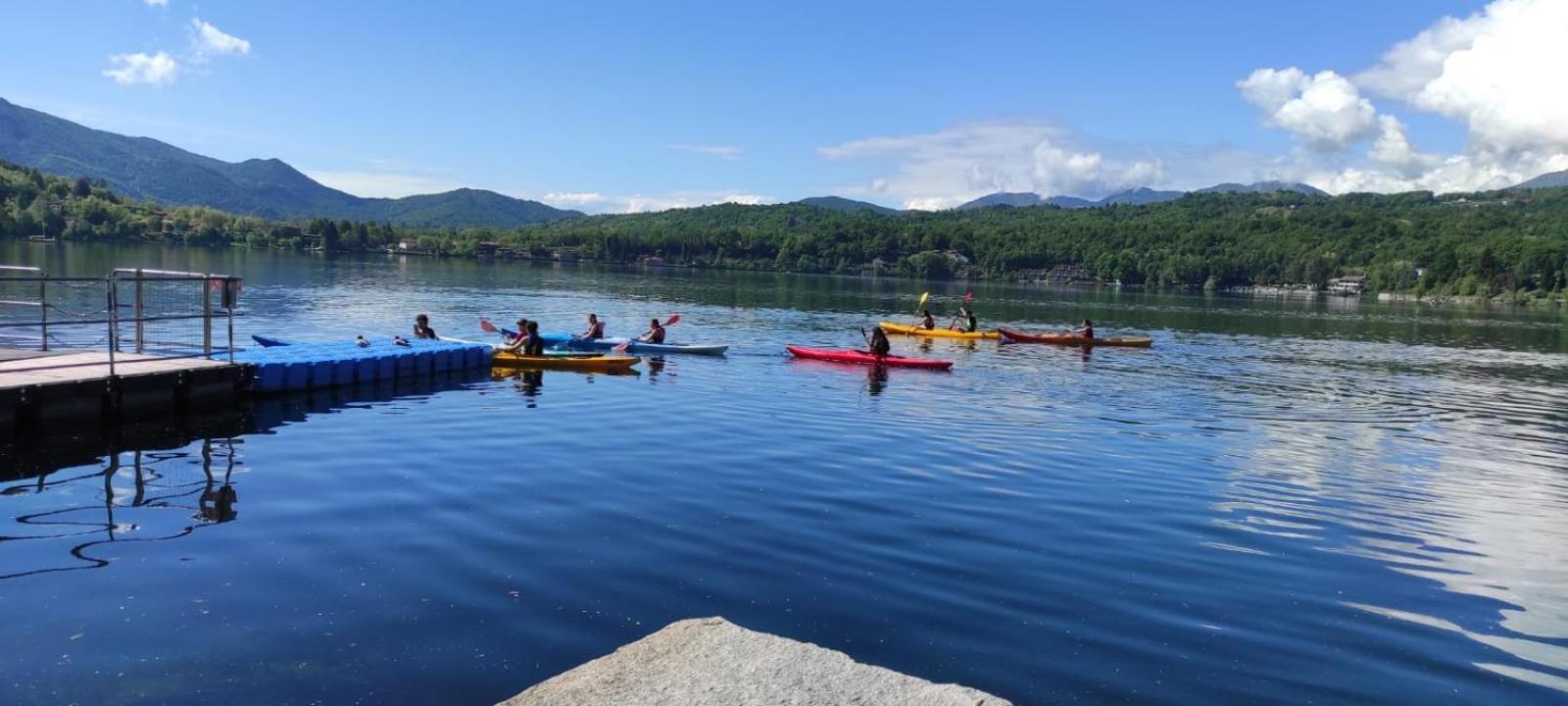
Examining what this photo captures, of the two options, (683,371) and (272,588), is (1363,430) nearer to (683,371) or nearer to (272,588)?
(683,371)

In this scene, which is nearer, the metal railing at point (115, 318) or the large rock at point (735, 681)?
the large rock at point (735, 681)

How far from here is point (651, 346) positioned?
37.6 metres

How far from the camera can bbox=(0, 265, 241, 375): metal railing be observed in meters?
19.6

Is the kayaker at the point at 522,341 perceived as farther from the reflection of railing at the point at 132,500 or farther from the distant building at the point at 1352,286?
the distant building at the point at 1352,286

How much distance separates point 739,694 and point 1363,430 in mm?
25718

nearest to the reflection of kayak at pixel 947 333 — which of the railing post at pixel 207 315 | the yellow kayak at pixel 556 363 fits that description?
the yellow kayak at pixel 556 363

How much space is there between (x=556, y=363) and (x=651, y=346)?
18.9 feet

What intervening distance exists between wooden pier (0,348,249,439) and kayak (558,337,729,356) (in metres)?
15.3

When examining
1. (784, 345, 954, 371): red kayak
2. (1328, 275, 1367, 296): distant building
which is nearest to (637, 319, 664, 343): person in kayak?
(784, 345, 954, 371): red kayak

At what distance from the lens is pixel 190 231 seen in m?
193

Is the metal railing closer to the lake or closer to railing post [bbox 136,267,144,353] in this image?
railing post [bbox 136,267,144,353]

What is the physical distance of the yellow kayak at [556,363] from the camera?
3228 centimetres

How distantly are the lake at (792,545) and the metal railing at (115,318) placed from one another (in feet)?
8.73

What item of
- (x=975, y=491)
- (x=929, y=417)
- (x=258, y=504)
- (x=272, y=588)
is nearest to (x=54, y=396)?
(x=258, y=504)
